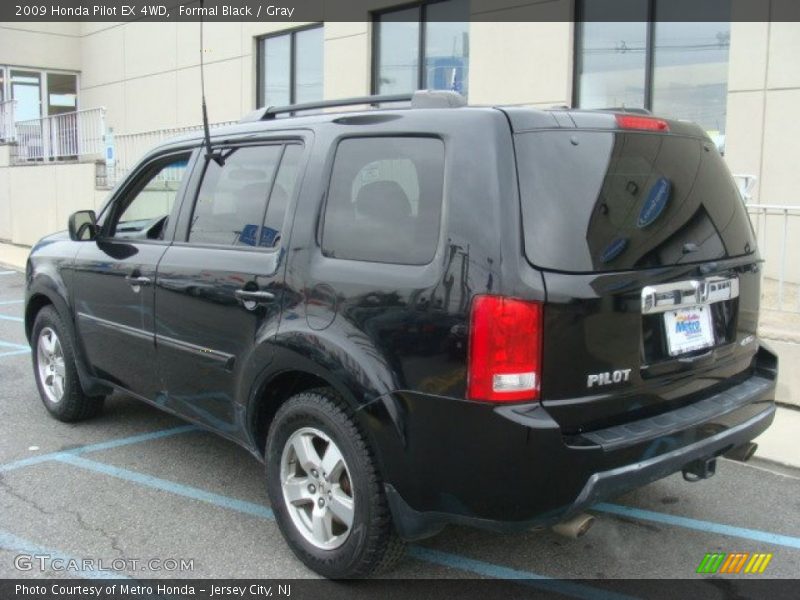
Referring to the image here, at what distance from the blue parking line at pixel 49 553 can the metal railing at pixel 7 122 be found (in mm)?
16173

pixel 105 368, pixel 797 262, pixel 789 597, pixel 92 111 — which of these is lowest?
pixel 789 597

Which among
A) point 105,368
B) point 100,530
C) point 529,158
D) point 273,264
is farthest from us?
point 105,368

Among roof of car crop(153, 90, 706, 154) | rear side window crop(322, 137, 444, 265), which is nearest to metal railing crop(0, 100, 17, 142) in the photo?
roof of car crop(153, 90, 706, 154)

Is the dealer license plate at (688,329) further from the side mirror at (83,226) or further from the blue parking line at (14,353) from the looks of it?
the blue parking line at (14,353)

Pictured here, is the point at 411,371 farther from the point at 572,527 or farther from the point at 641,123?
the point at 641,123

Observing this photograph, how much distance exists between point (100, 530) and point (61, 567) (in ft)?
1.19

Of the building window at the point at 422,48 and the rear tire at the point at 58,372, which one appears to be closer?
the rear tire at the point at 58,372

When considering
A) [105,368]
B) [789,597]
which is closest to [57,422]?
[105,368]

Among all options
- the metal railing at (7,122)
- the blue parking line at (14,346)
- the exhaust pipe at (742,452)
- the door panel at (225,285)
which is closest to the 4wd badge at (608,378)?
the exhaust pipe at (742,452)

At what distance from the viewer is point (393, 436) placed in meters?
2.90

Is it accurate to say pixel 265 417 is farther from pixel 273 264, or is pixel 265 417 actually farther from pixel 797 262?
pixel 797 262

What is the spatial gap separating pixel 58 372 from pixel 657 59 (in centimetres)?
753

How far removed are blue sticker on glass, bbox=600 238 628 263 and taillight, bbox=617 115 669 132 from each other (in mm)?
495

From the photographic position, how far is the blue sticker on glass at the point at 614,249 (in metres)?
2.86
